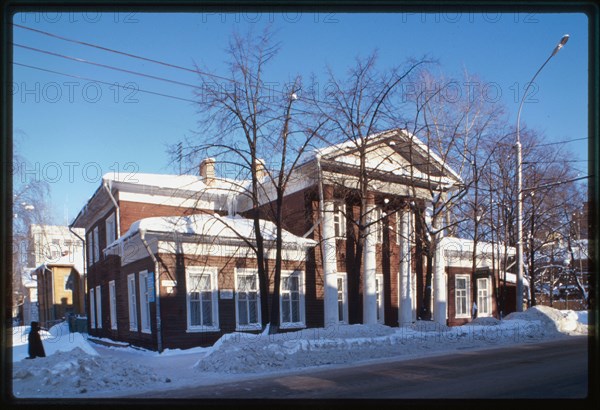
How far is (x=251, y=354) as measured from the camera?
12141 millimetres

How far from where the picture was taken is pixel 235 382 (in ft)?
34.0

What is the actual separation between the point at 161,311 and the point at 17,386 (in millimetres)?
7311

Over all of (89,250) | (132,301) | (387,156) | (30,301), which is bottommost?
(30,301)

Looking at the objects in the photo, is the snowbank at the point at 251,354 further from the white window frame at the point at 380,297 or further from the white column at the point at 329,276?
the white window frame at the point at 380,297

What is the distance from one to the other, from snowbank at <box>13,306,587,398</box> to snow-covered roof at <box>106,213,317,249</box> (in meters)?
3.63

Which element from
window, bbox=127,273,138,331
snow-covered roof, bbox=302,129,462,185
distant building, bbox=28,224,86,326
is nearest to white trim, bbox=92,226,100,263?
window, bbox=127,273,138,331

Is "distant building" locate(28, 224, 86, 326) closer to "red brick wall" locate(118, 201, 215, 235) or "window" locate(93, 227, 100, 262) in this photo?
"window" locate(93, 227, 100, 262)

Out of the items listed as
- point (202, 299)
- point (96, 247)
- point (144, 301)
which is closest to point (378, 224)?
point (202, 299)

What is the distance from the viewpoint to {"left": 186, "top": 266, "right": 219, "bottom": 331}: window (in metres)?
16.9

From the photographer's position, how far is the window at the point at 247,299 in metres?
17.9

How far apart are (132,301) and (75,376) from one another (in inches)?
407

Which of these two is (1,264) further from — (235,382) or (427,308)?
(427,308)

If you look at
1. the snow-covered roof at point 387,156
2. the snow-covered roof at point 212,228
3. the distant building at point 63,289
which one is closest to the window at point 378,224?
the snow-covered roof at point 387,156

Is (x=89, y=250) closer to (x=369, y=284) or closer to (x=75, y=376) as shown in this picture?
(x=369, y=284)
